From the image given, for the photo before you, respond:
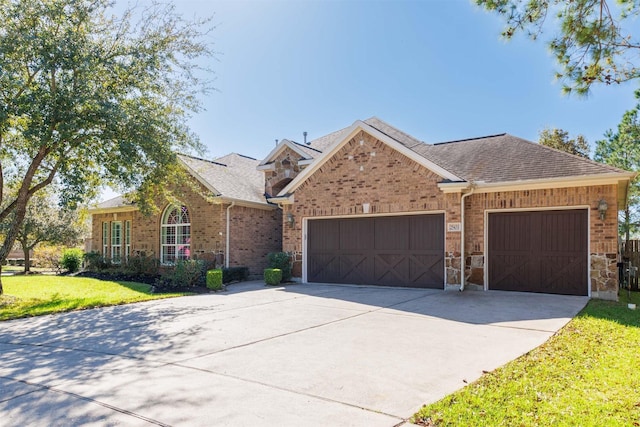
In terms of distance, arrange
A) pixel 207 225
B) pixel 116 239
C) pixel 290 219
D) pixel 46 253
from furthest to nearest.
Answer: pixel 46 253
pixel 116 239
pixel 207 225
pixel 290 219

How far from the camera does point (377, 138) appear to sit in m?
13.5

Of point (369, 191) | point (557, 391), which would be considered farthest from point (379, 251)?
point (557, 391)

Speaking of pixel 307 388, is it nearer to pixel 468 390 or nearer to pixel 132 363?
pixel 468 390

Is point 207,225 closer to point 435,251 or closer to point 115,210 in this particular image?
point 115,210

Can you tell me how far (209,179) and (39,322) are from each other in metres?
9.53

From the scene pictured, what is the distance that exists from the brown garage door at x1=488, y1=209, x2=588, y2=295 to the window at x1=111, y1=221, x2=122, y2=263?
1686 cm

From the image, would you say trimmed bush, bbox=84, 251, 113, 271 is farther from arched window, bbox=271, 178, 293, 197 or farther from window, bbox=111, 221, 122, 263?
arched window, bbox=271, 178, 293, 197

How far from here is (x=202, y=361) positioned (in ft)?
17.7

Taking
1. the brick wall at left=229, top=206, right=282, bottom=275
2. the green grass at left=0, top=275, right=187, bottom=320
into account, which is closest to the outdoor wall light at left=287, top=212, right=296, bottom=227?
the brick wall at left=229, top=206, right=282, bottom=275

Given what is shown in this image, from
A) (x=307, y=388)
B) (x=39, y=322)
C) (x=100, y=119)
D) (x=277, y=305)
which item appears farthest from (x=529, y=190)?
(x=39, y=322)

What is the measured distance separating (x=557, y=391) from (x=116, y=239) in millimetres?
20738

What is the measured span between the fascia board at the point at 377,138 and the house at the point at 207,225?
8.74ft

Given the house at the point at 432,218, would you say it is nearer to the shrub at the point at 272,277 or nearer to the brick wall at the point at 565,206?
the brick wall at the point at 565,206

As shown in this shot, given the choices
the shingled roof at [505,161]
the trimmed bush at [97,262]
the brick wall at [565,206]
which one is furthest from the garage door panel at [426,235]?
the trimmed bush at [97,262]
